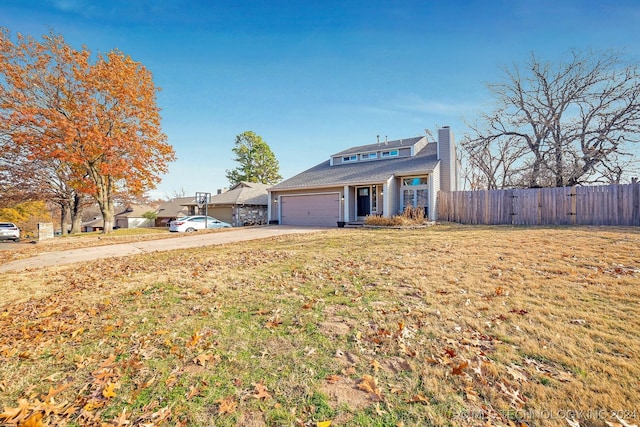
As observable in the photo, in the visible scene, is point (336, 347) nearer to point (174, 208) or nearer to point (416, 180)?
point (416, 180)

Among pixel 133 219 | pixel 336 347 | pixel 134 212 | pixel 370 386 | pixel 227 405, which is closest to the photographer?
pixel 227 405

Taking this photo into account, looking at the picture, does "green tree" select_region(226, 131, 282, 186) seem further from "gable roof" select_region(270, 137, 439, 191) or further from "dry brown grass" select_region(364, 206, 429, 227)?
"dry brown grass" select_region(364, 206, 429, 227)

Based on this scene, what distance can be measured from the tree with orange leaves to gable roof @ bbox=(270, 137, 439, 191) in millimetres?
10066

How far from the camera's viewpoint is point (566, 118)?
56.8ft

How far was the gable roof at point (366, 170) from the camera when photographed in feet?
53.3

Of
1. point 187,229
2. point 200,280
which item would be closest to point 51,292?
point 200,280

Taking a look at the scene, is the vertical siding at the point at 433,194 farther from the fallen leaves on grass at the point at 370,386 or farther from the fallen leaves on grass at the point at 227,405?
the fallen leaves on grass at the point at 227,405

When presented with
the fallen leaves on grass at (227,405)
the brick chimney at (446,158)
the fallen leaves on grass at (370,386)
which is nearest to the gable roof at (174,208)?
the brick chimney at (446,158)

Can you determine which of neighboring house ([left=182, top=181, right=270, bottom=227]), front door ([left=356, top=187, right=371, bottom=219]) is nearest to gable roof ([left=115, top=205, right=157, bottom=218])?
neighboring house ([left=182, top=181, right=270, bottom=227])

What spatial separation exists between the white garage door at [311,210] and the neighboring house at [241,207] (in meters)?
5.69

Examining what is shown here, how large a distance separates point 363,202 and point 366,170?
7.41 ft

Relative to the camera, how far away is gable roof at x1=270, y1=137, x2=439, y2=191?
16.2 metres

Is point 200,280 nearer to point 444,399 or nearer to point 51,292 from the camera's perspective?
point 51,292

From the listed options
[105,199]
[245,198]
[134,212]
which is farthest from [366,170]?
[134,212]
